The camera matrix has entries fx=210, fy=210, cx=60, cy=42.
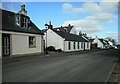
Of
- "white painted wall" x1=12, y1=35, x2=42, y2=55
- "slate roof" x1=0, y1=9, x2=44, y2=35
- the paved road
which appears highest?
"slate roof" x1=0, y1=9, x2=44, y2=35

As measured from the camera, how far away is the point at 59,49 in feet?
150

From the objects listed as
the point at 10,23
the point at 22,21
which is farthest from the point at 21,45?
the point at 22,21

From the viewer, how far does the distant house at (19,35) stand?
2489 cm

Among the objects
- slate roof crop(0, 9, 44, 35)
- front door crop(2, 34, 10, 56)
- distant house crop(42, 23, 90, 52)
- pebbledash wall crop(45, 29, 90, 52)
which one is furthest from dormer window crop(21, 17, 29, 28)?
pebbledash wall crop(45, 29, 90, 52)

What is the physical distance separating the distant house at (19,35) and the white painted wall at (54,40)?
45.7ft

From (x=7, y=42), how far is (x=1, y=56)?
2.23m

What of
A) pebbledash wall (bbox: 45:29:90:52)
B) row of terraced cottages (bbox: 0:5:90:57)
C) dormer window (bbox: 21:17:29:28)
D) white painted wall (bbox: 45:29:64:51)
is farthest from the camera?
white painted wall (bbox: 45:29:64:51)

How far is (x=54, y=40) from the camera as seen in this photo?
4828cm

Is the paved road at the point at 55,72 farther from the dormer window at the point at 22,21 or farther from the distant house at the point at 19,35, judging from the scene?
the dormer window at the point at 22,21

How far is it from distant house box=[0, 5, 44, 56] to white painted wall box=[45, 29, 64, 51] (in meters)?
13.9

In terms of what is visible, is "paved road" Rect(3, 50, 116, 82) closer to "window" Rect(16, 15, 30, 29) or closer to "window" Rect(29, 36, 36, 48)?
"window" Rect(16, 15, 30, 29)

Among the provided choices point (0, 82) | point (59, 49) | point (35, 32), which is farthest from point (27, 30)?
point (0, 82)

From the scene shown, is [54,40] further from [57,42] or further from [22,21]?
[22,21]

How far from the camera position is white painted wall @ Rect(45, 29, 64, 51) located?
154 feet
